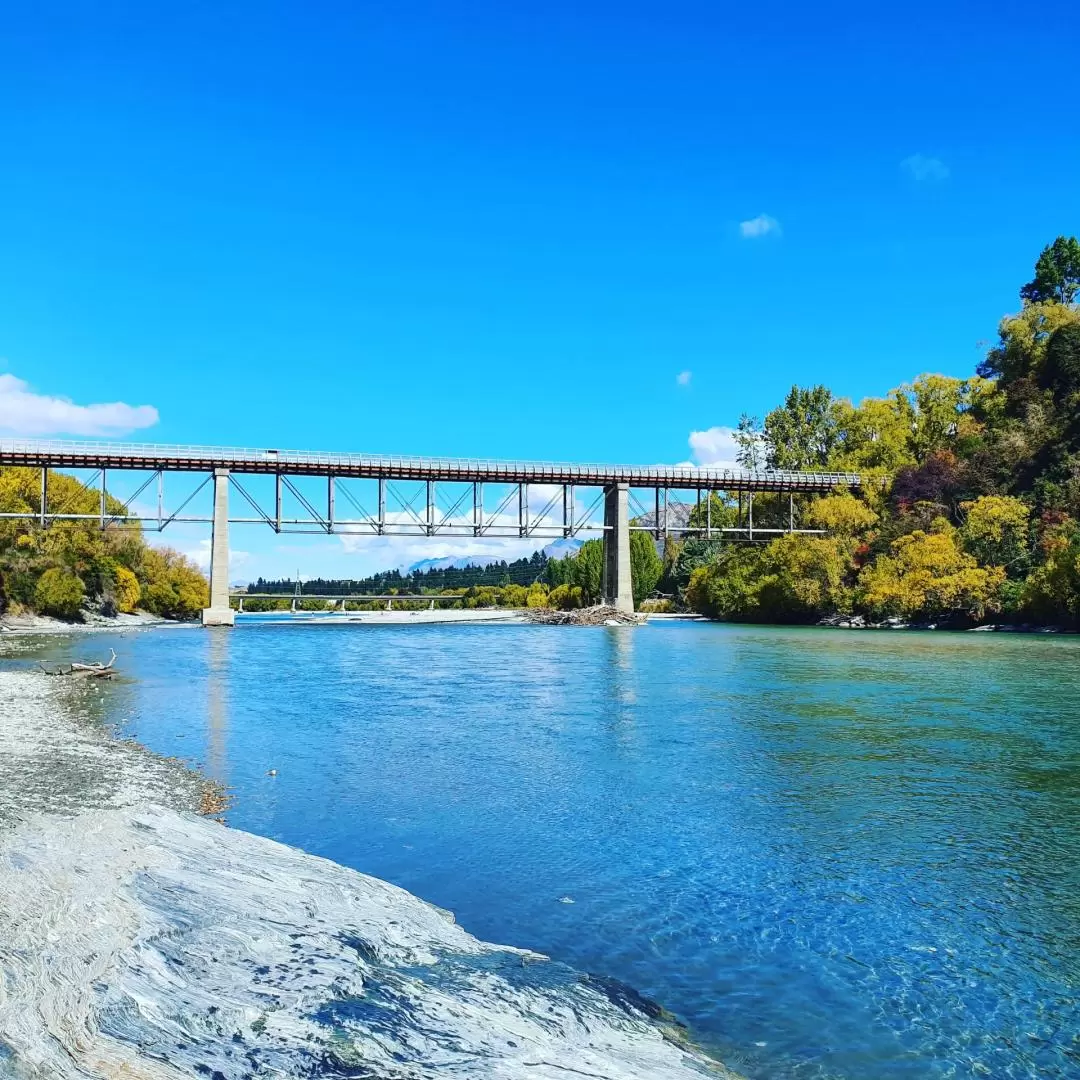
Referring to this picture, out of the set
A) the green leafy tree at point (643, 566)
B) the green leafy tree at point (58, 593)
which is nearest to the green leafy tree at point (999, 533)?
the green leafy tree at point (643, 566)

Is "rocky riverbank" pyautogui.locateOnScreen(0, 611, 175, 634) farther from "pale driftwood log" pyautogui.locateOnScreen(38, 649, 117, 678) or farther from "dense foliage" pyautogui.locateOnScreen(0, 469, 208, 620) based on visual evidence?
"pale driftwood log" pyautogui.locateOnScreen(38, 649, 117, 678)

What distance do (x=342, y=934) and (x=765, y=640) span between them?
4771 cm

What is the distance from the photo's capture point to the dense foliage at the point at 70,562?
73438mm

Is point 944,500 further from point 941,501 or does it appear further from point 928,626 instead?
point 928,626

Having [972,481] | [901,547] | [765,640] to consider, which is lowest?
[765,640]

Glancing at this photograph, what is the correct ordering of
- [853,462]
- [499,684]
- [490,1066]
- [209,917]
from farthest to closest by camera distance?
[853,462] → [499,684] → [209,917] → [490,1066]

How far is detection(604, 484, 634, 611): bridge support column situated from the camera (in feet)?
262

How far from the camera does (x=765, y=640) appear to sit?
52.6 m

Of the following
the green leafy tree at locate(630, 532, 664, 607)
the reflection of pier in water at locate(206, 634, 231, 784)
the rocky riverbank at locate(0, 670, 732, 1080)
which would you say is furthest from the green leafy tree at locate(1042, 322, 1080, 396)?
the rocky riverbank at locate(0, 670, 732, 1080)

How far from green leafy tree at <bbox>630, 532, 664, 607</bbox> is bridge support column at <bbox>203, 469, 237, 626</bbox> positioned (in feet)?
193

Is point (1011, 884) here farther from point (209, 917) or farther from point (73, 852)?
point (73, 852)

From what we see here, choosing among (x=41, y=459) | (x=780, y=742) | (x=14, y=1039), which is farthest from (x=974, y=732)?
(x=41, y=459)

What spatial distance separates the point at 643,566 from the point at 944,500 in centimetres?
5171

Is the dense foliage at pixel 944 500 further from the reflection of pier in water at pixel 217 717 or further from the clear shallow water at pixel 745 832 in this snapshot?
the reflection of pier in water at pixel 217 717
